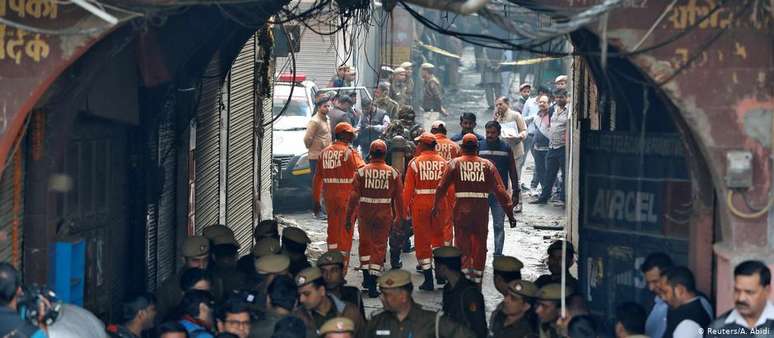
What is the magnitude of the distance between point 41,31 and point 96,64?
3.45 ft

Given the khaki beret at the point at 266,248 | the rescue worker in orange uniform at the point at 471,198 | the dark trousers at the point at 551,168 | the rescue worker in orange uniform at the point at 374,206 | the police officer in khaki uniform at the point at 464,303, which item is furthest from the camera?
the dark trousers at the point at 551,168

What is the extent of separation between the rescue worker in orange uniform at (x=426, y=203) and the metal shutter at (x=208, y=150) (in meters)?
2.15

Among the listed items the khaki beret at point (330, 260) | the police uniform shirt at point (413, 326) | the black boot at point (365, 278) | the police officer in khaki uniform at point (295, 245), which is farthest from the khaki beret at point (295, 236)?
the black boot at point (365, 278)

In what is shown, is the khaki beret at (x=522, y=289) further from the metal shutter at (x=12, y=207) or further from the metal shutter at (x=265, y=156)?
the metal shutter at (x=265, y=156)

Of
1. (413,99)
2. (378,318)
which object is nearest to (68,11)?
(378,318)

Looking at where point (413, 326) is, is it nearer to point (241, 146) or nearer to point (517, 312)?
point (517, 312)

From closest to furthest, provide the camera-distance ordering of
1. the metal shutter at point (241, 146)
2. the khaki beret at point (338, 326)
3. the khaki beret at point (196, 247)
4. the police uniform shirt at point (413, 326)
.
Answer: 1. the khaki beret at point (338, 326)
2. the police uniform shirt at point (413, 326)
3. the khaki beret at point (196, 247)
4. the metal shutter at point (241, 146)

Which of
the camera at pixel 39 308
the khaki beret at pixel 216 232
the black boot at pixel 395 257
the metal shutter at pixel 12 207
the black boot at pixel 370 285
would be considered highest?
the metal shutter at pixel 12 207

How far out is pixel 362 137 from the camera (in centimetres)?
2419

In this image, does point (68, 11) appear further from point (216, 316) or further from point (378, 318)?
point (378, 318)

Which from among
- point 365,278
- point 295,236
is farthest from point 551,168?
point 295,236

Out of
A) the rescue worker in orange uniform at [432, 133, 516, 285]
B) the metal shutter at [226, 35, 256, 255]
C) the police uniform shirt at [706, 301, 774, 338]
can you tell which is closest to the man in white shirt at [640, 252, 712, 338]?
the police uniform shirt at [706, 301, 774, 338]

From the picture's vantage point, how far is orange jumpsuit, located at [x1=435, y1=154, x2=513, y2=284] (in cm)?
1463

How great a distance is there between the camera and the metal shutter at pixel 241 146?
655 inches
